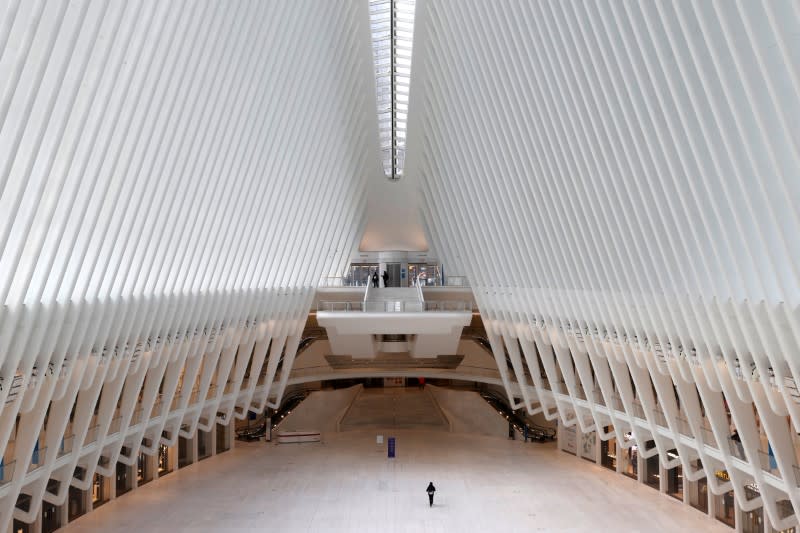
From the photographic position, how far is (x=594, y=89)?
13.9m

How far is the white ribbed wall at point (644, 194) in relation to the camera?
10242 millimetres

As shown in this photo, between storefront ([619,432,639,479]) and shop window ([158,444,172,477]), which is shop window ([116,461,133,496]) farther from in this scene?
storefront ([619,432,639,479])

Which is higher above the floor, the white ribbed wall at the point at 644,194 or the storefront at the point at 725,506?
the white ribbed wall at the point at 644,194

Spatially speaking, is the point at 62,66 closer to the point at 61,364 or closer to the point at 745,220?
the point at 61,364

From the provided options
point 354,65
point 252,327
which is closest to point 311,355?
point 252,327

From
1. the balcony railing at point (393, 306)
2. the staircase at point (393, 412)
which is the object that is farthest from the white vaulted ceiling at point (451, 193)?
the staircase at point (393, 412)

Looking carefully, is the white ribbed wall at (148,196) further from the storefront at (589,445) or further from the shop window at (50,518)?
the storefront at (589,445)

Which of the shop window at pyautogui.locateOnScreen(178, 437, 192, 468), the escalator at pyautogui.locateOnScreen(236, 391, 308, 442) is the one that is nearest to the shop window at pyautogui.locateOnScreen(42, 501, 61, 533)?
the shop window at pyautogui.locateOnScreen(178, 437, 192, 468)

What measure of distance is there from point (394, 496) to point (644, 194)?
529 inches

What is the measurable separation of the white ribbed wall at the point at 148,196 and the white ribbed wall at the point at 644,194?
18.9ft

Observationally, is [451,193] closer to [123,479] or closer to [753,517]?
[753,517]

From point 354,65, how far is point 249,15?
9498 mm

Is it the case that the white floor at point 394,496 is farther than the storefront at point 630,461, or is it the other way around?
the storefront at point 630,461

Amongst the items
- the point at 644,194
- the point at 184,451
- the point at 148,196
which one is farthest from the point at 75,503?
the point at 644,194
